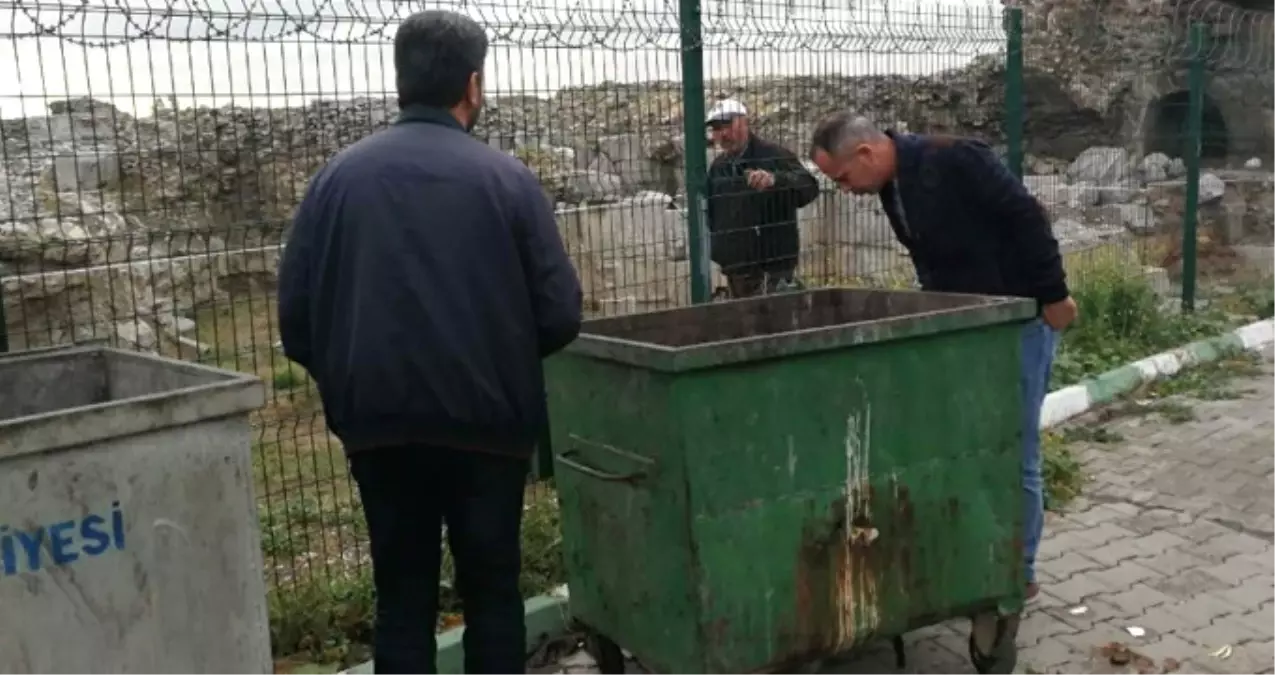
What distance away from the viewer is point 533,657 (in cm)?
426

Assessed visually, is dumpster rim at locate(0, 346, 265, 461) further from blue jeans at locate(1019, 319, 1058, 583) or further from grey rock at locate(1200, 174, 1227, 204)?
grey rock at locate(1200, 174, 1227, 204)

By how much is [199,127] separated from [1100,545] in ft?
12.9

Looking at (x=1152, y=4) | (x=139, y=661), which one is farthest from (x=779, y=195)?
(x=1152, y=4)

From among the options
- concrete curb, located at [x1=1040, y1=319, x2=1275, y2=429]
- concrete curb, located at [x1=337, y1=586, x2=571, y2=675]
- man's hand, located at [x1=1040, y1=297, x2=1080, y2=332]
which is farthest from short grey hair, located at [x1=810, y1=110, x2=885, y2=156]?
concrete curb, located at [x1=1040, y1=319, x2=1275, y2=429]

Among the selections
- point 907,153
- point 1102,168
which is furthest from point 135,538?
point 1102,168

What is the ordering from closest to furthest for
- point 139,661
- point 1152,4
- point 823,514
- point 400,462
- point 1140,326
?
point 139,661 → point 400,462 → point 823,514 → point 1140,326 → point 1152,4

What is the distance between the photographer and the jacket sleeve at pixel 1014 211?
395 cm

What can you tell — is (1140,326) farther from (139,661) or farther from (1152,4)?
(1152,4)

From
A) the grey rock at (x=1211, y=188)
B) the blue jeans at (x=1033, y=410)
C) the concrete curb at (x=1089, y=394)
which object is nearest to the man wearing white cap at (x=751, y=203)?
the concrete curb at (x=1089, y=394)

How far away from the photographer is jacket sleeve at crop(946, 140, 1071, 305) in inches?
156

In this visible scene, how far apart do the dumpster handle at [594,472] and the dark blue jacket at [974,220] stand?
1433 mm

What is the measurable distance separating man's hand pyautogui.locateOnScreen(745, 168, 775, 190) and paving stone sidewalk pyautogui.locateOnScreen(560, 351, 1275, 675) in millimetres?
2003

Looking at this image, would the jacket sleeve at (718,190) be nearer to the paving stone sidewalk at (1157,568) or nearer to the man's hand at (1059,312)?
the man's hand at (1059,312)

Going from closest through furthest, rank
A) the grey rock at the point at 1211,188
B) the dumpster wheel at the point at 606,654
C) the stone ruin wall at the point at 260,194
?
the dumpster wheel at the point at 606,654
the stone ruin wall at the point at 260,194
the grey rock at the point at 1211,188
